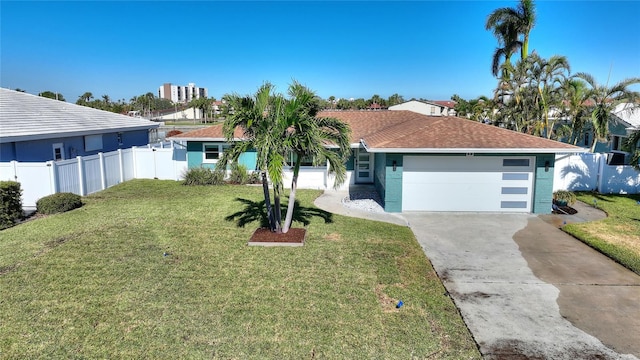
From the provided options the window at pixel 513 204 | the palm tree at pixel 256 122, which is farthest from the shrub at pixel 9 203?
the window at pixel 513 204

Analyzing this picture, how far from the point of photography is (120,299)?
24.5 ft

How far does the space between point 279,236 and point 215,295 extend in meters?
3.64

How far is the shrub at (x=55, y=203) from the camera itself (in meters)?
13.6

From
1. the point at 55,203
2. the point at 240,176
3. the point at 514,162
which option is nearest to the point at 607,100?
the point at 514,162

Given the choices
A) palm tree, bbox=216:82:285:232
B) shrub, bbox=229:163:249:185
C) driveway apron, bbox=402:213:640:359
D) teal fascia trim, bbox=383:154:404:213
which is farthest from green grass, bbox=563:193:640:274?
shrub, bbox=229:163:249:185

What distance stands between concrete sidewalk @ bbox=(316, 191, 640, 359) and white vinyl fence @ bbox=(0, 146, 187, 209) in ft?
40.8

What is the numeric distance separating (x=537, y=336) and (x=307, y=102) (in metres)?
7.03

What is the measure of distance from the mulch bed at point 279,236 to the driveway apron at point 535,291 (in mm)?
3355

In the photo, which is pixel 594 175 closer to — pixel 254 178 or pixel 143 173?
pixel 254 178

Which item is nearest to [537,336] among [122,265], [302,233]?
[302,233]

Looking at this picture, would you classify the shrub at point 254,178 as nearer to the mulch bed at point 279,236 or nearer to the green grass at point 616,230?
the mulch bed at point 279,236

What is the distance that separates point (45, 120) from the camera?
59.7 feet

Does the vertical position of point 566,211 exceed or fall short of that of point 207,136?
it falls short

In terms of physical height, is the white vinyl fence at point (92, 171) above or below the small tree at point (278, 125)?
below
